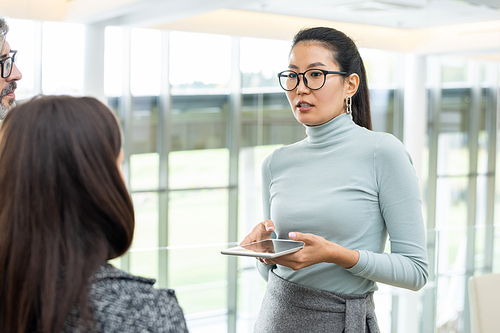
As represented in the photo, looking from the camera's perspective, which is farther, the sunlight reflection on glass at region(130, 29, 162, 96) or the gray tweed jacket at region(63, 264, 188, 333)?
the sunlight reflection on glass at region(130, 29, 162, 96)

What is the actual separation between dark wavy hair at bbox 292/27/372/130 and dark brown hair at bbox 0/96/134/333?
0.85m

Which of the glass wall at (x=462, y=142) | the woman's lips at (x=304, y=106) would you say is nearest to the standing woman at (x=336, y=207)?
the woman's lips at (x=304, y=106)

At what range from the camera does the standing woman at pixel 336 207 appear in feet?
4.35

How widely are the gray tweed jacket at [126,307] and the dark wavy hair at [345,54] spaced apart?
0.93 metres

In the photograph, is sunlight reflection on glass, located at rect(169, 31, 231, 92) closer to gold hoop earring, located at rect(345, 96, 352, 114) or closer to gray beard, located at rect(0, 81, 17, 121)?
gray beard, located at rect(0, 81, 17, 121)

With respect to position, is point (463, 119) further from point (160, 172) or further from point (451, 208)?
point (160, 172)

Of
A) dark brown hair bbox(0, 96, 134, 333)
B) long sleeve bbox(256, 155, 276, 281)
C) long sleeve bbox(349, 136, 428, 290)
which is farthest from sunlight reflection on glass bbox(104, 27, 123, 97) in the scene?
dark brown hair bbox(0, 96, 134, 333)

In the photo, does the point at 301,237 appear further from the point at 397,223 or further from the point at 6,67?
the point at 6,67

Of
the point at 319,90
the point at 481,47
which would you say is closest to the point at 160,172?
the point at 481,47

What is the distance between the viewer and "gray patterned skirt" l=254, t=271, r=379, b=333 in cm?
136

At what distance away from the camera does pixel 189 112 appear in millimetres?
7125

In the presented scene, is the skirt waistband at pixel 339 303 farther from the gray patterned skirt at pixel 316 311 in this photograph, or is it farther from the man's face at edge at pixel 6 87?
the man's face at edge at pixel 6 87

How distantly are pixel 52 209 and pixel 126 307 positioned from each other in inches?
7.9

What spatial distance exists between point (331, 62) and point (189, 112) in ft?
18.9
